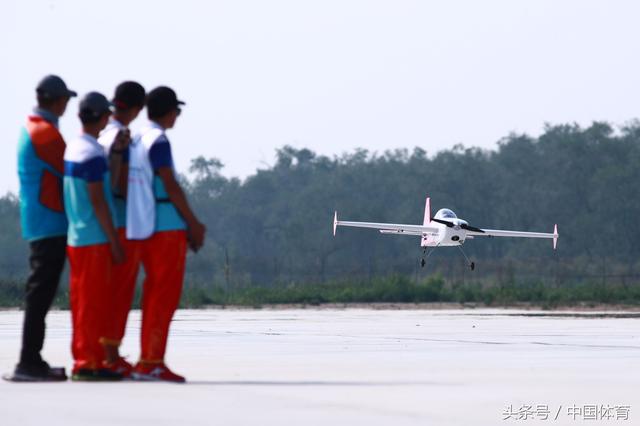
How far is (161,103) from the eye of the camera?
10.3 m

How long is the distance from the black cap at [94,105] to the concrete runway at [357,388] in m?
1.91

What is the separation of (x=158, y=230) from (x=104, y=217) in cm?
39

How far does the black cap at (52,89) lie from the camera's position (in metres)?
10.2

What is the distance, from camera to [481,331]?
65.0 feet

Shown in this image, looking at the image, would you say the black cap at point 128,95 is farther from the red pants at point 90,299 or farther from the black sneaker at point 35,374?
the black sneaker at point 35,374

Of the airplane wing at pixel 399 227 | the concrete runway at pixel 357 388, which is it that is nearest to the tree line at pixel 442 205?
the airplane wing at pixel 399 227

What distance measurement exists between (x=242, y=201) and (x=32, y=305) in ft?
484

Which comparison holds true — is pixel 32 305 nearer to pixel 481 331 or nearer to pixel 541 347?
pixel 541 347

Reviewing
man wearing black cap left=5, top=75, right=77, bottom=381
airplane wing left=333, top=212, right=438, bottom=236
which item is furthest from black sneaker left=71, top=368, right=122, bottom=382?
airplane wing left=333, top=212, right=438, bottom=236

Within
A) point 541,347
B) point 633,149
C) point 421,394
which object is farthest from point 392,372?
point 633,149

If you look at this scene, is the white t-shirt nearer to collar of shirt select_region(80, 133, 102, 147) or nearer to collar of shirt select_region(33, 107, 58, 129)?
collar of shirt select_region(80, 133, 102, 147)

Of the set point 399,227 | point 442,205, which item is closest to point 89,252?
point 399,227

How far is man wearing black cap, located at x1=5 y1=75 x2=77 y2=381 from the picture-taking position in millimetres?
9961

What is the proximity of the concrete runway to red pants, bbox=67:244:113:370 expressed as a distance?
15.5 inches
